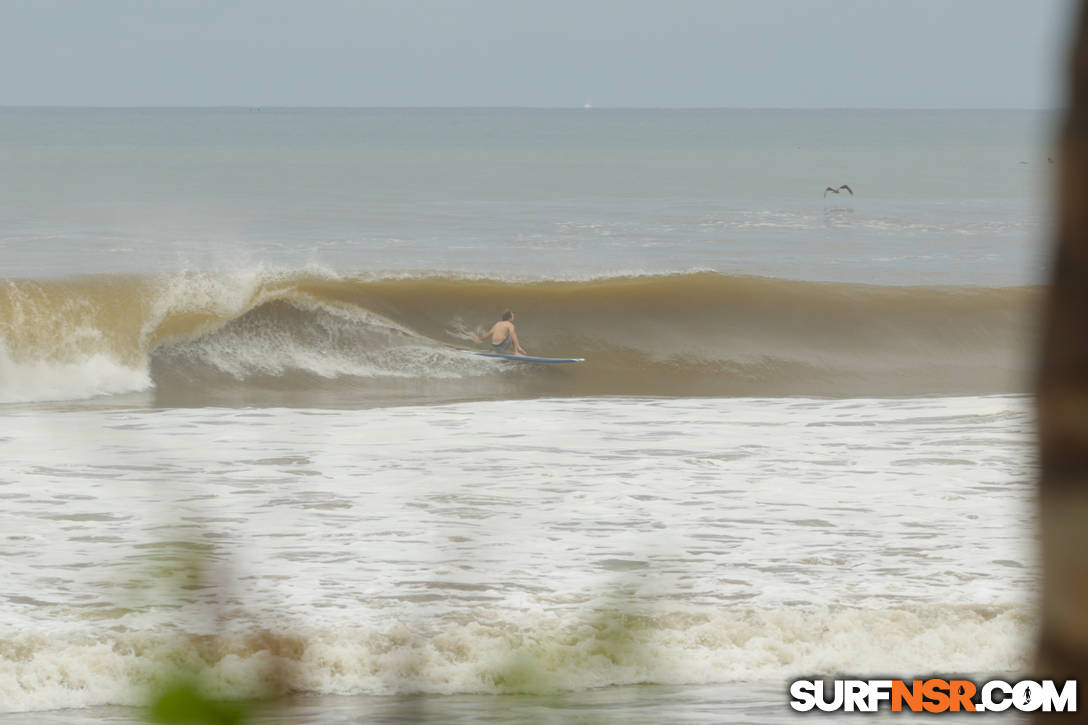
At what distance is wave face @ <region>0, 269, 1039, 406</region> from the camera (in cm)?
1952

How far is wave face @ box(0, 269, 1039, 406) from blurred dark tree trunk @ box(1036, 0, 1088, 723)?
55.8 feet

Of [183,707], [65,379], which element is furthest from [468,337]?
[183,707]

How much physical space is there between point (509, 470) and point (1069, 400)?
35.4 ft

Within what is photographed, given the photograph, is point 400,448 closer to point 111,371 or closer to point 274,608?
point 274,608

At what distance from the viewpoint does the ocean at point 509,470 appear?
5.18 ft

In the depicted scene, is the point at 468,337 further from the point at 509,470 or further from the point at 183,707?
the point at 183,707

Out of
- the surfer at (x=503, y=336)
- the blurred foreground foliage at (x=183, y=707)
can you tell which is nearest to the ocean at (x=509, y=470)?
the blurred foreground foliage at (x=183, y=707)

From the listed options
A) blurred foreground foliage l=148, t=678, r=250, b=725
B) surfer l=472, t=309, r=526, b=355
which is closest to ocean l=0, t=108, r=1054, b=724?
blurred foreground foliage l=148, t=678, r=250, b=725

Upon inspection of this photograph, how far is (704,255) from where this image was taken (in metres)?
36.4

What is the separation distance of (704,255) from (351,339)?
49.8 ft

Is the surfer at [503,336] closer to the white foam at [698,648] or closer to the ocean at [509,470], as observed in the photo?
the ocean at [509,470]

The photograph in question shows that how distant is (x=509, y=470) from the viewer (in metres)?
11.2

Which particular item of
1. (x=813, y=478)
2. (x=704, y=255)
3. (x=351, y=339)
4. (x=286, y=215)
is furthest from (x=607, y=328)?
(x=286, y=215)

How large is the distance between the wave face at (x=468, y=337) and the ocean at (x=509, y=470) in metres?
0.10
